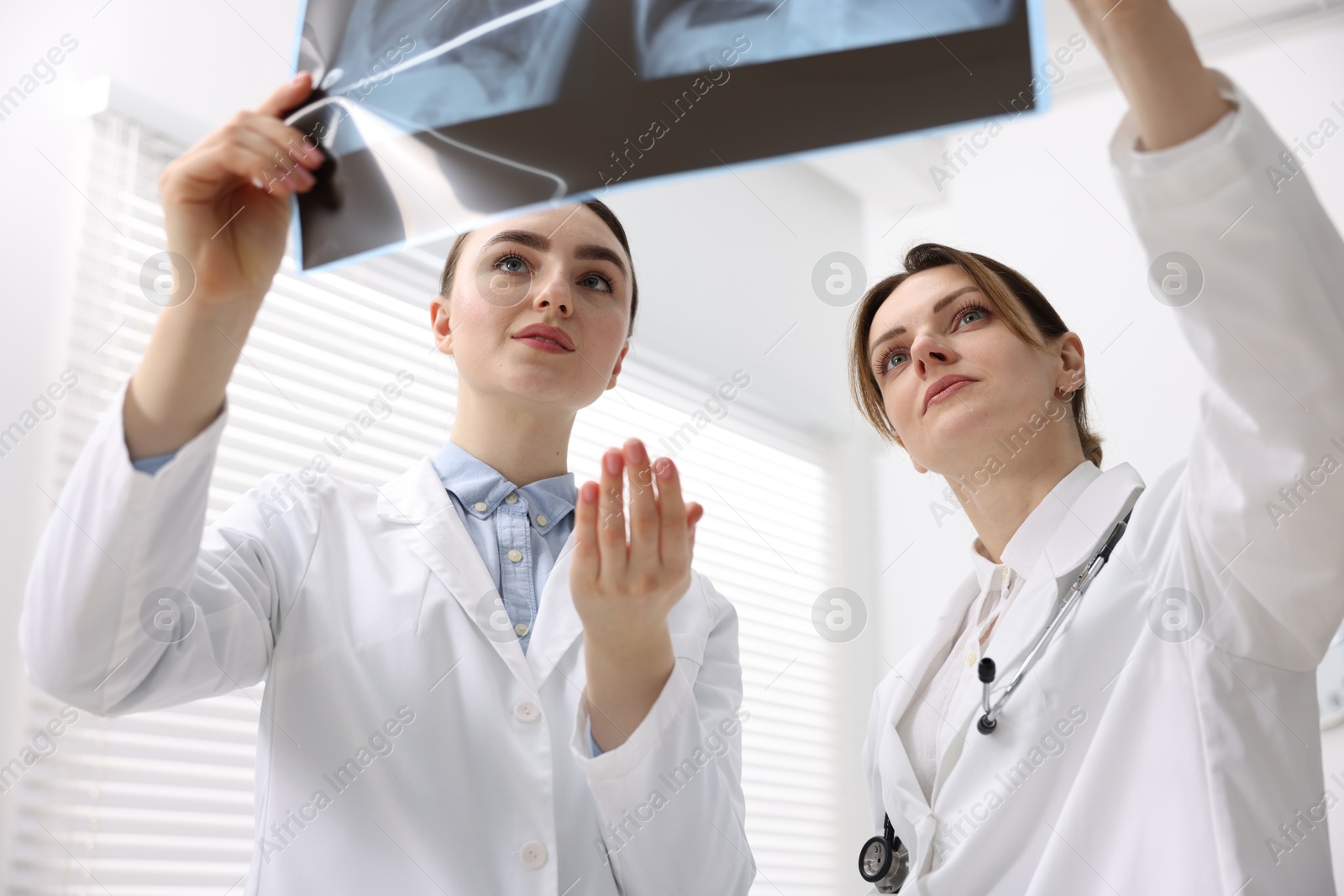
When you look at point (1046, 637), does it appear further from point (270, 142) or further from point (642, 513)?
point (270, 142)

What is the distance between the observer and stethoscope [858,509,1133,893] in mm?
1311

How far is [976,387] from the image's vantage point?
1.55 m

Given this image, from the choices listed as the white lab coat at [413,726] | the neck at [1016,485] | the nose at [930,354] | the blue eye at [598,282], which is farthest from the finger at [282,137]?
the neck at [1016,485]

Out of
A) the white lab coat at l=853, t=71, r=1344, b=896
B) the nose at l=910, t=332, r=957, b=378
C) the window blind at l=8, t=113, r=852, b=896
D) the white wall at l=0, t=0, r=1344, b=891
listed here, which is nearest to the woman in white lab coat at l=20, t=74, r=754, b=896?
the white lab coat at l=853, t=71, r=1344, b=896

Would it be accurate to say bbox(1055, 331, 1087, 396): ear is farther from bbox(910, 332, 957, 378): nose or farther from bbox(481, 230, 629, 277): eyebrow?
bbox(481, 230, 629, 277): eyebrow

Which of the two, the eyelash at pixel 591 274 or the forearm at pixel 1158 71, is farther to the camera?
the eyelash at pixel 591 274

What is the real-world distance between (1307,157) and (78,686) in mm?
3377

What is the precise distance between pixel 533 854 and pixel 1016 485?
852mm

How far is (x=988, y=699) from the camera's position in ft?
4.36

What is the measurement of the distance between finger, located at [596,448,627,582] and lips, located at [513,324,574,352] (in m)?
0.33

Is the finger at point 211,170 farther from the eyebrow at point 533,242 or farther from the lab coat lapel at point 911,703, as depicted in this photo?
the lab coat lapel at point 911,703

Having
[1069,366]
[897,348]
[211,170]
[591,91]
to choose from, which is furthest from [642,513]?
[1069,366]

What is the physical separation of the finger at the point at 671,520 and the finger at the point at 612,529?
39 mm

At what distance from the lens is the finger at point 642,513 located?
1.08 metres
